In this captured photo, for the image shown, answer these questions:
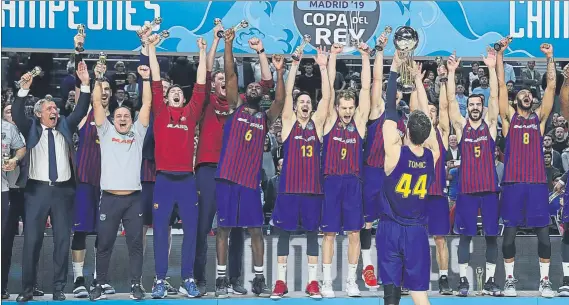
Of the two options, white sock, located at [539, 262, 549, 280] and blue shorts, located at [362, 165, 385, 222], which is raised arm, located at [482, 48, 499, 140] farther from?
white sock, located at [539, 262, 549, 280]

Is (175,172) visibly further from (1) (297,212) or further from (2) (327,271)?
(2) (327,271)

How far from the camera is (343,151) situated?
Result: 35.0ft

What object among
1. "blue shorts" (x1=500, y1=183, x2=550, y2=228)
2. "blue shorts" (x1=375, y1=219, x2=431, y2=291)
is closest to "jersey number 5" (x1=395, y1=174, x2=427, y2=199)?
"blue shorts" (x1=375, y1=219, x2=431, y2=291)

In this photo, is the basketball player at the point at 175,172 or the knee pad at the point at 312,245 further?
the knee pad at the point at 312,245

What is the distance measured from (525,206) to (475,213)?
491 mm

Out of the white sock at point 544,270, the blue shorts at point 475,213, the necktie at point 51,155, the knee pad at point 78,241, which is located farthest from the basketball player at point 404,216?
the necktie at point 51,155

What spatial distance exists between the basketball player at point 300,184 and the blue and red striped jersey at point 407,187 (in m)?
1.36

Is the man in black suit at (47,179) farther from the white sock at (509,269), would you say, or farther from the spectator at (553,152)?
the spectator at (553,152)

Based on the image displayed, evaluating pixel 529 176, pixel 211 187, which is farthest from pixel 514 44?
pixel 211 187

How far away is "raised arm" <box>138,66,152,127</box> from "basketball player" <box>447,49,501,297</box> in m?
2.92

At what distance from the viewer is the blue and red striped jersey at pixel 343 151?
10641 millimetres

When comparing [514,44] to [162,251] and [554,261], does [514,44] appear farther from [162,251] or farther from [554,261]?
[162,251]

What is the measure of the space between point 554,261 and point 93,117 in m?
5.00

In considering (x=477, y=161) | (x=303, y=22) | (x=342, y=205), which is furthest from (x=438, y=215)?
(x=303, y=22)
